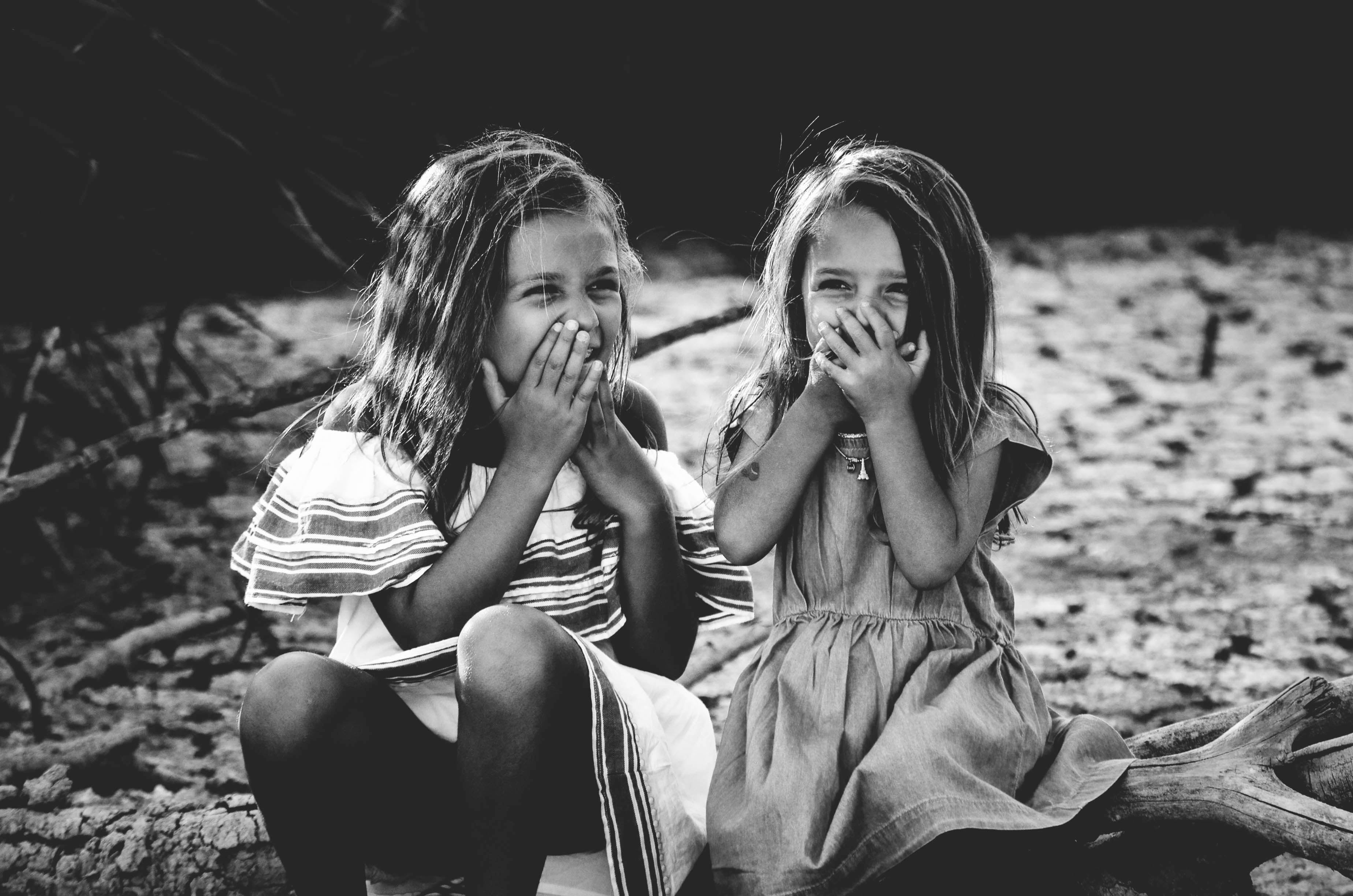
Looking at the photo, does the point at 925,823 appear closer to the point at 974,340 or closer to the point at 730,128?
the point at 974,340

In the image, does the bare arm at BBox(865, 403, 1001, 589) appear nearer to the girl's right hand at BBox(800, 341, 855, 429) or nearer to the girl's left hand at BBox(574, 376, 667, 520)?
the girl's right hand at BBox(800, 341, 855, 429)

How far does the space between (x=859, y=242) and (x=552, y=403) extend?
48cm

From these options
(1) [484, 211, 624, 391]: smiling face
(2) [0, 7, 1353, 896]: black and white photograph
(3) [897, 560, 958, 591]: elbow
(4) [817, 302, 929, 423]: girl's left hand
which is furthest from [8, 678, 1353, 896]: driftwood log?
(1) [484, 211, 624, 391]: smiling face

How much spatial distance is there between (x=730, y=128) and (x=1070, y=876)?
3.05 metres

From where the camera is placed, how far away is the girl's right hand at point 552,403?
1.62 m

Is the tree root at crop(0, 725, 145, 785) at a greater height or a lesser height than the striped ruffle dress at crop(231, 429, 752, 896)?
lesser

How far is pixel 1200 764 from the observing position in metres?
1.52

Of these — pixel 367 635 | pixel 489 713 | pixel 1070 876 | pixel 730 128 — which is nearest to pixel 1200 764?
pixel 1070 876

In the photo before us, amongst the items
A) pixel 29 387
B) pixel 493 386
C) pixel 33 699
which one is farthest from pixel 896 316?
pixel 29 387

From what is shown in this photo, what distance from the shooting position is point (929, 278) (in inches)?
64.8

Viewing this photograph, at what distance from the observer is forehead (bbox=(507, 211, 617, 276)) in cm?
165

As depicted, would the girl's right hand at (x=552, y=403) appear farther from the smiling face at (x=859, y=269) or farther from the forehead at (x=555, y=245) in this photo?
the smiling face at (x=859, y=269)

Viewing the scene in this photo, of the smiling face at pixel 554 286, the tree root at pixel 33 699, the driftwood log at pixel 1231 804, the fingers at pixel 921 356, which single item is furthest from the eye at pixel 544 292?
the tree root at pixel 33 699

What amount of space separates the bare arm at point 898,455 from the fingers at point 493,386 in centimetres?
47
